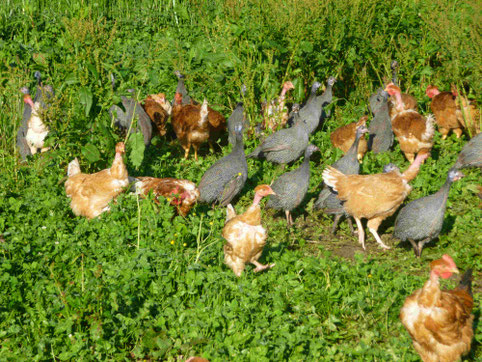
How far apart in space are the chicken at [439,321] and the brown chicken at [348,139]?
167 inches

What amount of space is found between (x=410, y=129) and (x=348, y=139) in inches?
36.7

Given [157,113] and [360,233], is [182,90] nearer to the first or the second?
[157,113]

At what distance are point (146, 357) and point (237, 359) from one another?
84cm

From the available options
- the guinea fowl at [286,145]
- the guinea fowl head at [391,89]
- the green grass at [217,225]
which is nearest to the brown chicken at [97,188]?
the green grass at [217,225]

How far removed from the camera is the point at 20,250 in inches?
217

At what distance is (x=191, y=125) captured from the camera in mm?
8742

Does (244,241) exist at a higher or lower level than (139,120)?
higher

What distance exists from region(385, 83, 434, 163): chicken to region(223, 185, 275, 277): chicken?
3599mm

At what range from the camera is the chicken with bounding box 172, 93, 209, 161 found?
8.77 m

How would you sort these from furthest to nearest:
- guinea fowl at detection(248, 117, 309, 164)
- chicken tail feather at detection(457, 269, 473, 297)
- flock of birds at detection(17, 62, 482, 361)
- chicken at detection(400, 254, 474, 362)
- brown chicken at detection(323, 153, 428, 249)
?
guinea fowl at detection(248, 117, 309, 164) → brown chicken at detection(323, 153, 428, 249) → chicken tail feather at detection(457, 269, 473, 297) → flock of birds at detection(17, 62, 482, 361) → chicken at detection(400, 254, 474, 362)

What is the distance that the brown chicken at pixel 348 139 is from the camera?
856cm

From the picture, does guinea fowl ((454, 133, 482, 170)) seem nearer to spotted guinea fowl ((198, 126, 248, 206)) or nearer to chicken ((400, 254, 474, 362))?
spotted guinea fowl ((198, 126, 248, 206))

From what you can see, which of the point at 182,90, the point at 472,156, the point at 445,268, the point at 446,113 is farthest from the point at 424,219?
the point at 182,90

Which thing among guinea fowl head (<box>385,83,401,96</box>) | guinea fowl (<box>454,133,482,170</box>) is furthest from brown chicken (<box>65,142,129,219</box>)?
guinea fowl (<box>454,133,482,170</box>)
